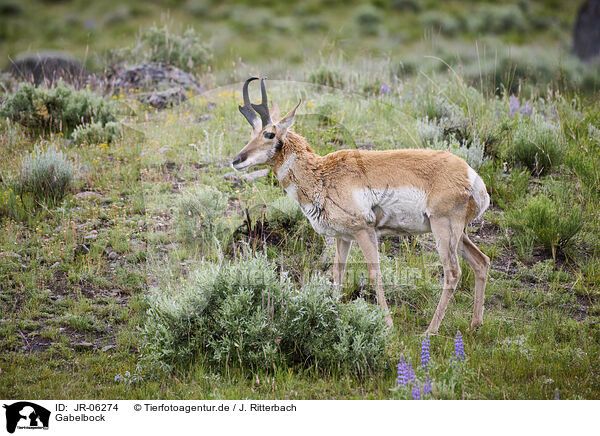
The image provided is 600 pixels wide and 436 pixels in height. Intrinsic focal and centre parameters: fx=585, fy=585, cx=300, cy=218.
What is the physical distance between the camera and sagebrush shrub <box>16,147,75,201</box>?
7723 mm

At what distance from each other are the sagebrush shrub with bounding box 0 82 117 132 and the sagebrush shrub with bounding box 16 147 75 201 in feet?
6.02

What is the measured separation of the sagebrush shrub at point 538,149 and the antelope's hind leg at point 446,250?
363 centimetres

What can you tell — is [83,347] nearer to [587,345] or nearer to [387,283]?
[387,283]

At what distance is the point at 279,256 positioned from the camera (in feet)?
22.2

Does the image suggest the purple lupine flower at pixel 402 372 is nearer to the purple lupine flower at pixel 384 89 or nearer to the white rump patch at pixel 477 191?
the white rump patch at pixel 477 191

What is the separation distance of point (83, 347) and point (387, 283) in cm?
317

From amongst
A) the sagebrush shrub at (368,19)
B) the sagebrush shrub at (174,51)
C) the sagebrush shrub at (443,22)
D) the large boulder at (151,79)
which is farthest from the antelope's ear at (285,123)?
the sagebrush shrub at (368,19)

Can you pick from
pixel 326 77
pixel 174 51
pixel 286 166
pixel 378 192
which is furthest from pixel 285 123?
pixel 174 51

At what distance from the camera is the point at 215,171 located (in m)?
7.82

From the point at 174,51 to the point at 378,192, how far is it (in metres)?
8.78

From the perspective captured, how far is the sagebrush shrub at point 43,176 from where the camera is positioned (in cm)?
772

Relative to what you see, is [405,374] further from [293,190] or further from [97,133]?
[97,133]
